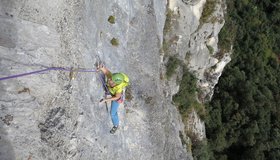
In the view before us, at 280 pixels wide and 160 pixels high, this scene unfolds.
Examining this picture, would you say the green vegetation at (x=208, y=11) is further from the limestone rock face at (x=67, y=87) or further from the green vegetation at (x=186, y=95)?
the limestone rock face at (x=67, y=87)

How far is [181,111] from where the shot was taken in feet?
99.6

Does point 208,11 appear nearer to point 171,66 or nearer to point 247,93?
point 171,66

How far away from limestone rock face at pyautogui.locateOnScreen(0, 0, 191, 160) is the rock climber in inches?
13.1

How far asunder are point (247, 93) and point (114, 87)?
3891 centimetres

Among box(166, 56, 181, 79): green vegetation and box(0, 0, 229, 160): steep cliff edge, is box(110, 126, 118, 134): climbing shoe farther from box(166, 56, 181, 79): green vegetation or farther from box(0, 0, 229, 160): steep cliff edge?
box(166, 56, 181, 79): green vegetation

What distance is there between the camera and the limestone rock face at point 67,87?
11180 mm

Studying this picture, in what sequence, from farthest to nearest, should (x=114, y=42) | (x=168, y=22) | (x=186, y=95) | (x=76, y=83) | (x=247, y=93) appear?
(x=247, y=93) < (x=186, y=95) < (x=168, y=22) < (x=114, y=42) < (x=76, y=83)

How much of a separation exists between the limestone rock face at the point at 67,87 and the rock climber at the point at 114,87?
333 millimetres

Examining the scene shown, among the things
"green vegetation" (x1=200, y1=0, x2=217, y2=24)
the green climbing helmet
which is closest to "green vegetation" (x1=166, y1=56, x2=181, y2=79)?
"green vegetation" (x1=200, y1=0, x2=217, y2=24)

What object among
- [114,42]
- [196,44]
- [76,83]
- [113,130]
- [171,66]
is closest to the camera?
[76,83]

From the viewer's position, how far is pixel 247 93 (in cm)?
4894

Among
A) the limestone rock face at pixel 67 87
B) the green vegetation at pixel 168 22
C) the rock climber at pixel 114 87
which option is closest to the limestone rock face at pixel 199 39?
the green vegetation at pixel 168 22

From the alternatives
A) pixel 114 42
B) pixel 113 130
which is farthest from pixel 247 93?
pixel 113 130

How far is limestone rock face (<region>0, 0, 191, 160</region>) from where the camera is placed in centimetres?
1118
